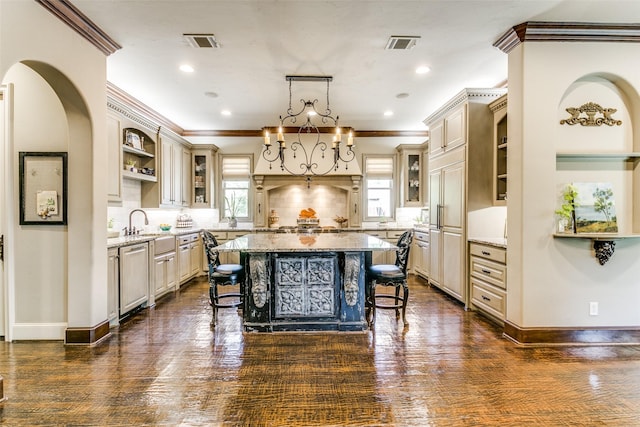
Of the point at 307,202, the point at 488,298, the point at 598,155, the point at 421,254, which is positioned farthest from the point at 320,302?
the point at 307,202

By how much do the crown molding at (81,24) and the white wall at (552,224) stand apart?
12.9ft

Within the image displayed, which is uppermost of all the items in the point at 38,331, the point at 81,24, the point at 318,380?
the point at 81,24

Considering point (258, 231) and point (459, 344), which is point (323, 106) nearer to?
point (258, 231)

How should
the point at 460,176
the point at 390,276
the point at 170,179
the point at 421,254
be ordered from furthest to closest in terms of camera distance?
the point at 421,254
the point at 170,179
the point at 460,176
the point at 390,276

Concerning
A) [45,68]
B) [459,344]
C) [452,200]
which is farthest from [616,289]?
[45,68]

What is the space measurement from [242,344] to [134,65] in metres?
3.32

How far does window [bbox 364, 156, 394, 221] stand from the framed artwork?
208 inches

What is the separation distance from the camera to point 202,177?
706 cm

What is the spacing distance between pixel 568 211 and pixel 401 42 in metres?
2.24

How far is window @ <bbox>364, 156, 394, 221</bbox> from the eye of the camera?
23.8 feet

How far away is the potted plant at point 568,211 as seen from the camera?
3.10 m

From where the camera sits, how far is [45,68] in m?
2.72

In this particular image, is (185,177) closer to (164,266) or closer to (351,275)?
(164,266)

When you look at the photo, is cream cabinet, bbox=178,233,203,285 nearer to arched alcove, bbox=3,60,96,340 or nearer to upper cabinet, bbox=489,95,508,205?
arched alcove, bbox=3,60,96,340
